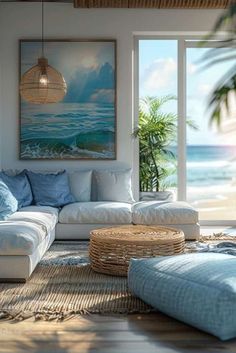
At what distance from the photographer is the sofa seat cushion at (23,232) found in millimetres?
4008

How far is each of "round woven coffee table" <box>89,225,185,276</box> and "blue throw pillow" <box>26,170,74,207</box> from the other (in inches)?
74.2

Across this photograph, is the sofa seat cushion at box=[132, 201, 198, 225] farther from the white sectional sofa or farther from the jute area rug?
the jute area rug

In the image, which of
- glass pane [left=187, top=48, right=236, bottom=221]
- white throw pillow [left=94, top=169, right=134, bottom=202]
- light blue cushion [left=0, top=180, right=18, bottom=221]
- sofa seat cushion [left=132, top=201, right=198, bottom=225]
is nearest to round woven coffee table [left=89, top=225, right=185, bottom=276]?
light blue cushion [left=0, top=180, right=18, bottom=221]

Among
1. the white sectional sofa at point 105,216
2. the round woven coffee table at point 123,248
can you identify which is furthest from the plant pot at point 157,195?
the round woven coffee table at point 123,248

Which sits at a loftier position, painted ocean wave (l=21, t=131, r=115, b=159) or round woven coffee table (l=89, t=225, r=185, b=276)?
painted ocean wave (l=21, t=131, r=115, b=159)

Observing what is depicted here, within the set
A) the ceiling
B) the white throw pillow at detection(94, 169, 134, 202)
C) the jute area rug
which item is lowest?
the jute area rug

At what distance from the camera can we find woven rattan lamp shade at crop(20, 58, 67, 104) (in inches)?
245

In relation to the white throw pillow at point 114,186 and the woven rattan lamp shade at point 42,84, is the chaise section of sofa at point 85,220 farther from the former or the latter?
the woven rattan lamp shade at point 42,84

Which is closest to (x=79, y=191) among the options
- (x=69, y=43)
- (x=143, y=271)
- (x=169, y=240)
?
(x=69, y=43)

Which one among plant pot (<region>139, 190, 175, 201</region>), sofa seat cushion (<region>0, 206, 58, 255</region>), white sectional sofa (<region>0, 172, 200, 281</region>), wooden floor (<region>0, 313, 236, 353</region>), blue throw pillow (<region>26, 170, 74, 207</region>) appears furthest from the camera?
plant pot (<region>139, 190, 175, 201</region>)

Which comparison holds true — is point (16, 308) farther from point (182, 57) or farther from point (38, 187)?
point (182, 57)

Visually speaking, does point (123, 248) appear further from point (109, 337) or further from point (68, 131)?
point (68, 131)

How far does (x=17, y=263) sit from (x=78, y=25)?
159 inches

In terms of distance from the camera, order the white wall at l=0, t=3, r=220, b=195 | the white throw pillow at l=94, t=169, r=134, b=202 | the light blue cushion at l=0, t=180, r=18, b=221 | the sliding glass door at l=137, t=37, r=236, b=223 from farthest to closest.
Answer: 1. the sliding glass door at l=137, t=37, r=236, b=223
2. the white wall at l=0, t=3, r=220, b=195
3. the white throw pillow at l=94, t=169, r=134, b=202
4. the light blue cushion at l=0, t=180, r=18, b=221
